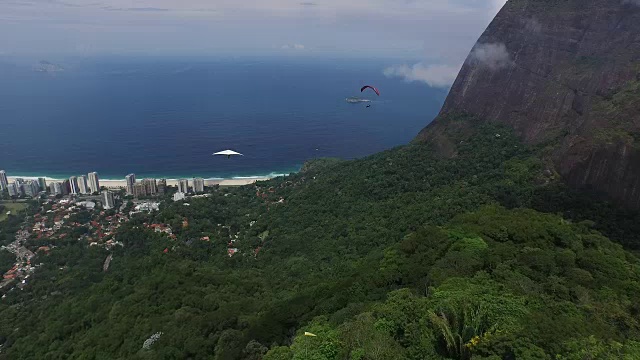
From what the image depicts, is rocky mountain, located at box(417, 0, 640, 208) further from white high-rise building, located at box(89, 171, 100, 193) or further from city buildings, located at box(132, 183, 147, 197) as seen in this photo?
white high-rise building, located at box(89, 171, 100, 193)

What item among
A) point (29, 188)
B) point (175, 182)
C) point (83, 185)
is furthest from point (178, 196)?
point (29, 188)

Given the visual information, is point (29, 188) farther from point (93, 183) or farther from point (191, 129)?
point (191, 129)

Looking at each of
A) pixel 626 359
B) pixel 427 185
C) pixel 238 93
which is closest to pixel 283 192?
pixel 427 185

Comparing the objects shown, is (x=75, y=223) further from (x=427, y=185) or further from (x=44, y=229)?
(x=427, y=185)

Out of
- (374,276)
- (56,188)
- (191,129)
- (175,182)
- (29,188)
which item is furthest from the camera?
(191,129)

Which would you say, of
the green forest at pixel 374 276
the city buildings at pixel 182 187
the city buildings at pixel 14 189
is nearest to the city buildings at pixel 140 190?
the city buildings at pixel 182 187

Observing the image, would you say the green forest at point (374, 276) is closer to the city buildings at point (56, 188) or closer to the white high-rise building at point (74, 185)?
the city buildings at point (56, 188)
